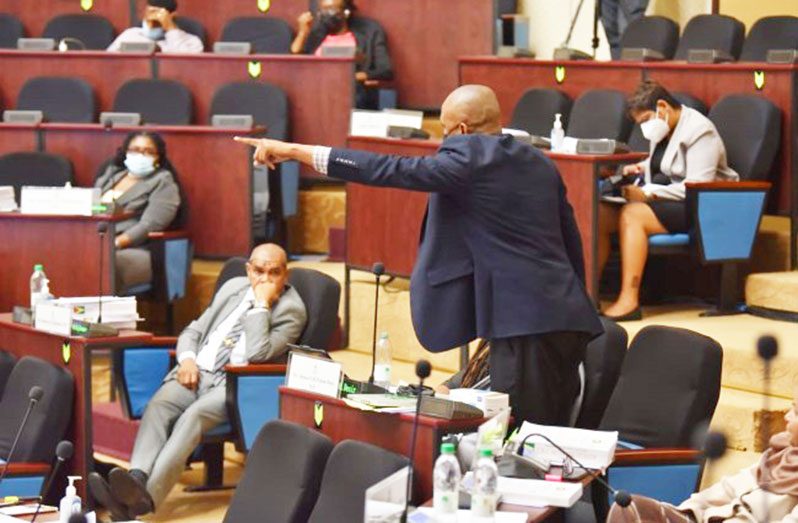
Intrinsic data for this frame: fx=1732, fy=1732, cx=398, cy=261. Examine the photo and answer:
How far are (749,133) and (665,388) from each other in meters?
2.31

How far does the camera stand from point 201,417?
5770 mm

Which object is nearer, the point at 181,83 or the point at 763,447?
the point at 763,447

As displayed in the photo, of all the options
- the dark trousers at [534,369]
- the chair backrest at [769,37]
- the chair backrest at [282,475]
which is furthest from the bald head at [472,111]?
the chair backrest at [769,37]

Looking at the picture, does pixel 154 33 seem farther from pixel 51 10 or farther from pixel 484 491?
pixel 484 491

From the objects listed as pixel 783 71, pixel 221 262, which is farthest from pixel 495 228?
pixel 221 262

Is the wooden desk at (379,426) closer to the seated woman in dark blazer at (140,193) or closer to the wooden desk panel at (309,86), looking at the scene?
the seated woman in dark blazer at (140,193)

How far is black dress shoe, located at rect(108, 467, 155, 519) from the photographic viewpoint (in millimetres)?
5312

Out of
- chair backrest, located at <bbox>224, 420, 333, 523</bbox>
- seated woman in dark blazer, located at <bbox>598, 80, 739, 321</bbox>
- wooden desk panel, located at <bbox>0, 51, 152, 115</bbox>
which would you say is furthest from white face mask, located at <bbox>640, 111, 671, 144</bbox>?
wooden desk panel, located at <bbox>0, 51, 152, 115</bbox>

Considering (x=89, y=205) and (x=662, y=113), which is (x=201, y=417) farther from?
(x=662, y=113)

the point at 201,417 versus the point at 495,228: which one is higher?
the point at 495,228

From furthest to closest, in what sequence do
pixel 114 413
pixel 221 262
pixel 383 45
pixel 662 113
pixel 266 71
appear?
1. pixel 383 45
2. pixel 266 71
3. pixel 221 262
4. pixel 662 113
5. pixel 114 413

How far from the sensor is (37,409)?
211 inches

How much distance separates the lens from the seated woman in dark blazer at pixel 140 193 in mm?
7254

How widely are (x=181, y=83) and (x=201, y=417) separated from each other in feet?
9.83
